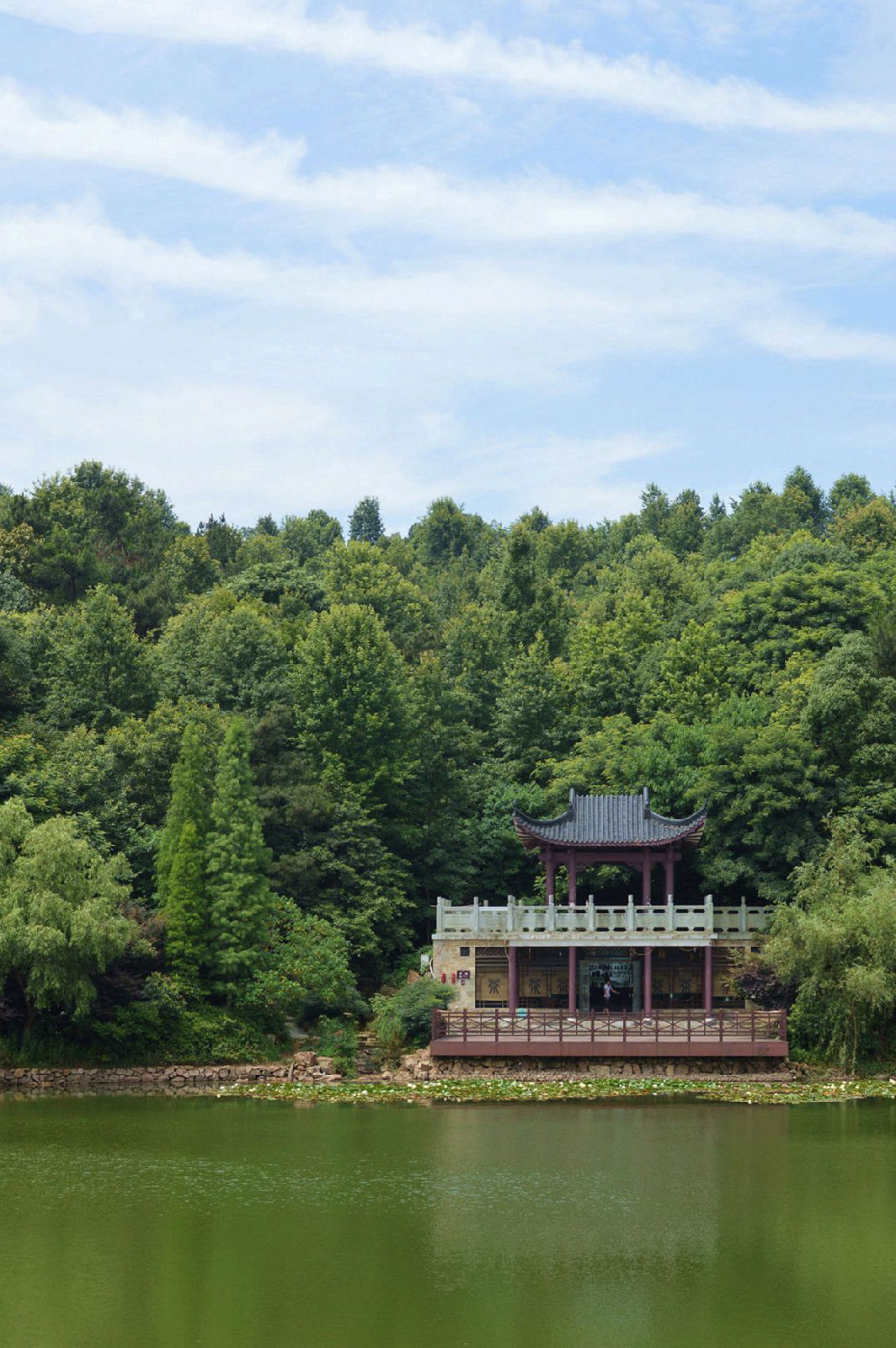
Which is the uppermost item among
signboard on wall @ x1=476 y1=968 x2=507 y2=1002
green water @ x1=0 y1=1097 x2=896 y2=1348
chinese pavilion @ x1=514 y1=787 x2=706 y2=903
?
chinese pavilion @ x1=514 y1=787 x2=706 y2=903

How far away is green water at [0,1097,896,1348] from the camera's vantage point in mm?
20406

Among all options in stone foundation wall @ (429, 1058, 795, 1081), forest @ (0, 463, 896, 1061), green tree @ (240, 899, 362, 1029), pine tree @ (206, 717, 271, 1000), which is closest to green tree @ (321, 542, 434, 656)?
forest @ (0, 463, 896, 1061)

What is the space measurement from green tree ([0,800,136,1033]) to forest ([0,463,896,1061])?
81 mm

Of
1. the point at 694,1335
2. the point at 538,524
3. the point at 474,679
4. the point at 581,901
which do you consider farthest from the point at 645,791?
the point at 538,524

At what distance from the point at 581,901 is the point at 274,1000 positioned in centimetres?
1286

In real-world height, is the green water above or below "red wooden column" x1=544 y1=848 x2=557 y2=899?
below

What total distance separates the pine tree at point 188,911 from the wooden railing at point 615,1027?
6.92m

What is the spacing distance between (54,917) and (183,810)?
19.3 feet

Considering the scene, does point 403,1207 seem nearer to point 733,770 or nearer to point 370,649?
point 733,770

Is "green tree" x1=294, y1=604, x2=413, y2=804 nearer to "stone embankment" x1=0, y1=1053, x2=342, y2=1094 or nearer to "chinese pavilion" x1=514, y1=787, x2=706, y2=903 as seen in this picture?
"chinese pavilion" x1=514, y1=787, x2=706, y2=903

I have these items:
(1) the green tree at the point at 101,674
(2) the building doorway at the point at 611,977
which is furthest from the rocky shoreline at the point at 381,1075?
(1) the green tree at the point at 101,674

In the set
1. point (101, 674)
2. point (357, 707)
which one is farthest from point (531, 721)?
point (101, 674)

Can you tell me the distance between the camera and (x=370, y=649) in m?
57.0

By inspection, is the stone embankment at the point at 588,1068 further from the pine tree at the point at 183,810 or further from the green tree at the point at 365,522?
the green tree at the point at 365,522
